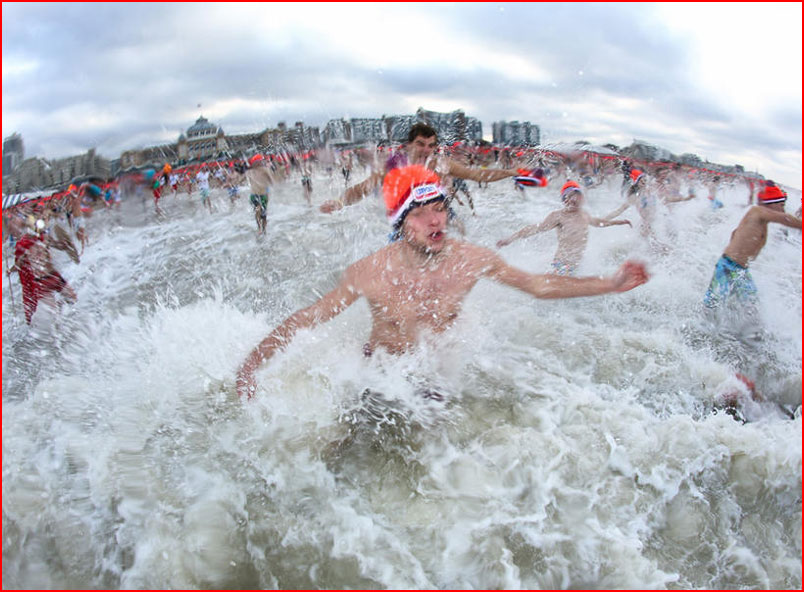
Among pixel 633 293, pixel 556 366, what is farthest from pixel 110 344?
pixel 633 293

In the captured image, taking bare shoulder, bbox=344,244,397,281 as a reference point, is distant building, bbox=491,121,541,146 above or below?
above

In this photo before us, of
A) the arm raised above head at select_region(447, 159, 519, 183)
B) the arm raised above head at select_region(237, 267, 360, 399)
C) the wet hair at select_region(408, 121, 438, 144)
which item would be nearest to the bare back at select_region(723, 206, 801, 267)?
the arm raised above head at select_region(447, 159, 519, 183)

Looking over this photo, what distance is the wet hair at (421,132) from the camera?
15.2 ft

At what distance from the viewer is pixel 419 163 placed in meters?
4.64

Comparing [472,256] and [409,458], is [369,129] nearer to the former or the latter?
[472,256]

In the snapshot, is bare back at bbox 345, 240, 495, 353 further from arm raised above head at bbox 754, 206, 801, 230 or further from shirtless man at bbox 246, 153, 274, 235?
shirtless man at bbox 246, 153, 274, 235

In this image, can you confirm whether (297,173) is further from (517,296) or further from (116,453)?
(116,453)

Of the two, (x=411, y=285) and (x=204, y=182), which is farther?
(x=204, y=182)

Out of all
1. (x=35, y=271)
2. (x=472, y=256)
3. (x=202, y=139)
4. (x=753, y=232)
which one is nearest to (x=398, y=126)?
(x=202, y=139)

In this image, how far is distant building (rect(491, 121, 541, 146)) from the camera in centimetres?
449

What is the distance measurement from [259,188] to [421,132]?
577 cm

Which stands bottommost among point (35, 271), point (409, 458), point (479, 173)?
point (409, 458)

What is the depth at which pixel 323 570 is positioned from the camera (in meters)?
1.92

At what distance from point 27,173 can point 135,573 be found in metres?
4.22
